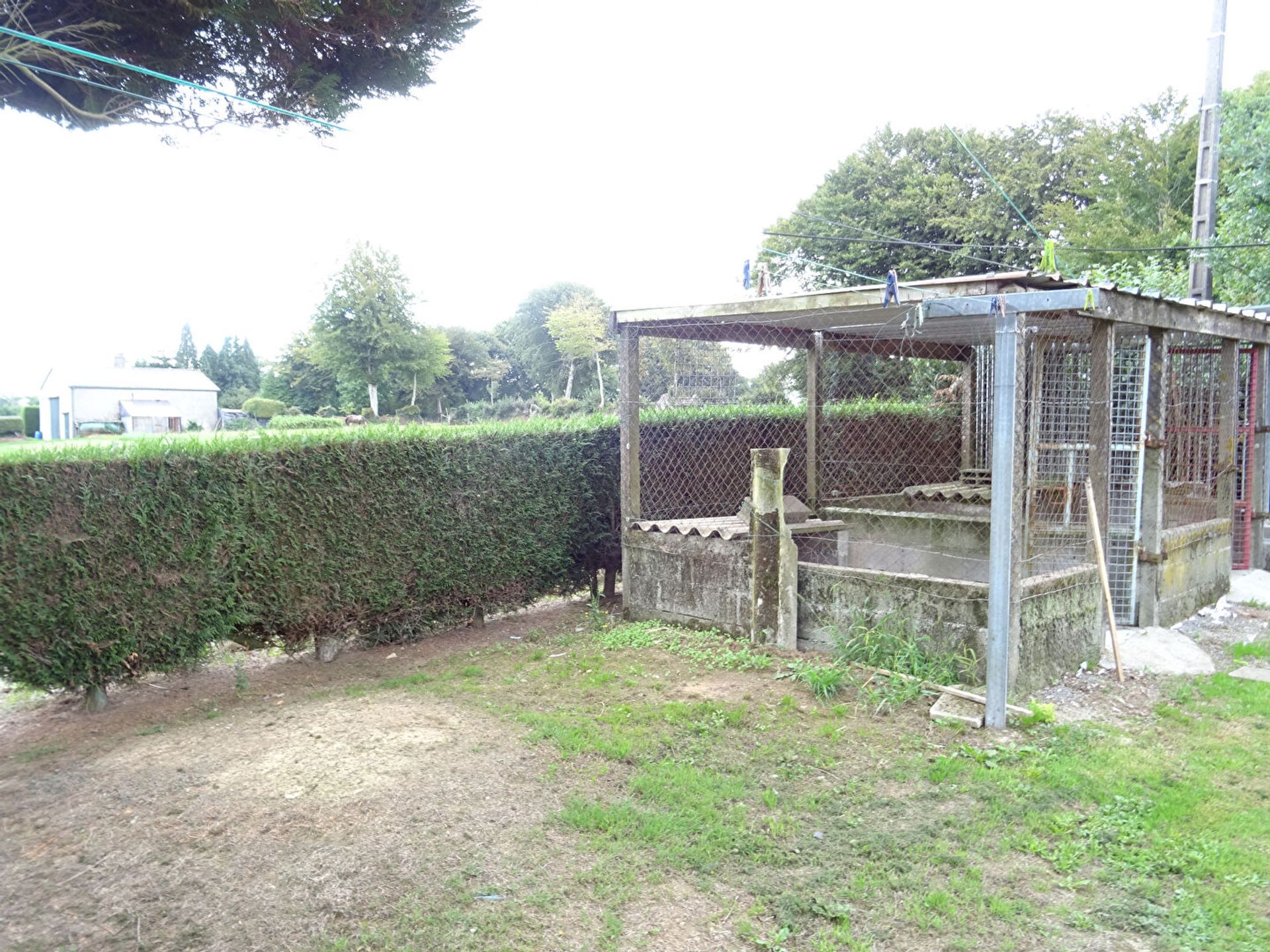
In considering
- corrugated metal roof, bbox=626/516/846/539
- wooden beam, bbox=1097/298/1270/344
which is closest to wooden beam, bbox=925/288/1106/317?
wooden beam, bbox=1097/298/1270/344

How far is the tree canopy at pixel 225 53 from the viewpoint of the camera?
584cm

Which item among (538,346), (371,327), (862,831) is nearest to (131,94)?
(862,831)

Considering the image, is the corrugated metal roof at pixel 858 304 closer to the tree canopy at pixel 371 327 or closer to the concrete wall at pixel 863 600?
the concrete wall at pixel 863 600

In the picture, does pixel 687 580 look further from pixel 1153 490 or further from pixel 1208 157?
pixel 1208 157

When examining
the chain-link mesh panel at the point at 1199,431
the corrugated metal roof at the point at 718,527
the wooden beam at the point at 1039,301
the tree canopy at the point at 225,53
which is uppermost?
the tree canopy at the point at 225,53

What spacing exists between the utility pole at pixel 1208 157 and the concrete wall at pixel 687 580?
298 inches

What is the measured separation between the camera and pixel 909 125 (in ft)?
83.1

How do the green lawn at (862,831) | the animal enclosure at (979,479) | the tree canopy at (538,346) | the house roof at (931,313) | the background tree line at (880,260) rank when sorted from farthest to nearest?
the tree canopy at (538,346)
the background tree line at (880,260)
the animal enclosure at (979,479)
the house roof at (931,313)
the green lawn at (862,831)

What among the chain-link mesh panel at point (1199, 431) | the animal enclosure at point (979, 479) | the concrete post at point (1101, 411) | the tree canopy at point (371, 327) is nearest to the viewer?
the animal enclosure at point (979, 479)

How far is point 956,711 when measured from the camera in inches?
180

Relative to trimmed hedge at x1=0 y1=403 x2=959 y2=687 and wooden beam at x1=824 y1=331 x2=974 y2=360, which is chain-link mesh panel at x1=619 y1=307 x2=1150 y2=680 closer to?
wooden beam at x1=824 y1=331 x2=974 y2=360

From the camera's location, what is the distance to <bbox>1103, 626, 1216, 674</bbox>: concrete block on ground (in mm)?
5520

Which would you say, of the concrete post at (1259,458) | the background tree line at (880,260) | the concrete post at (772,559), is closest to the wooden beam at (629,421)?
the background tree line at (880,260)

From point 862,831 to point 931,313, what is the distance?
2.80 metres
